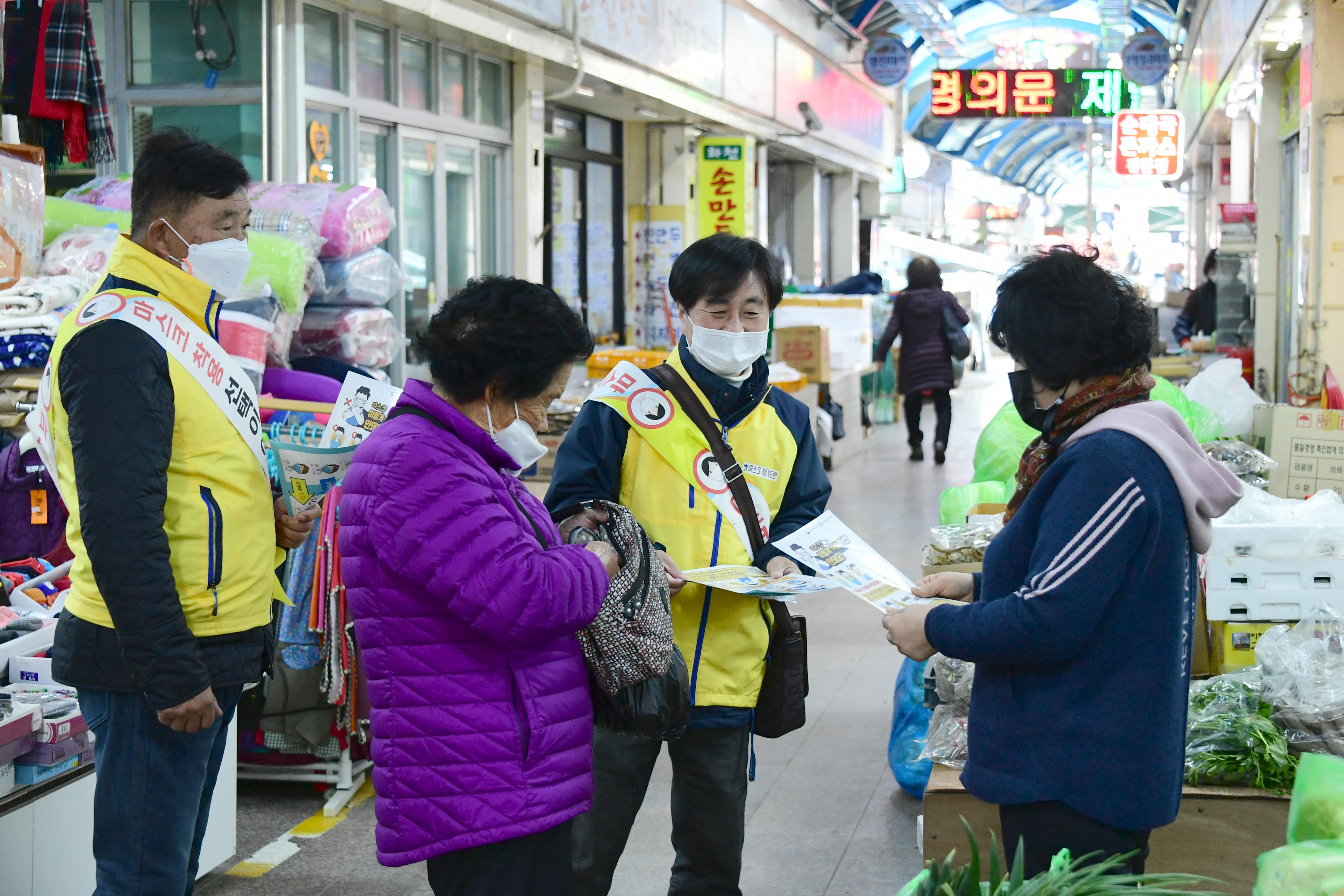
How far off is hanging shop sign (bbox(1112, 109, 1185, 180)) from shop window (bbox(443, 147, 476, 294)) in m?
10.7

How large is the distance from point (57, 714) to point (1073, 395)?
2390 mm

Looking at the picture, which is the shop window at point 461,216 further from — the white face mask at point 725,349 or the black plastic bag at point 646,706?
the black plastic bag at point 646,706

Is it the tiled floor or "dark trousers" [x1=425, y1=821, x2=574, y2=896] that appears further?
the tiled floor

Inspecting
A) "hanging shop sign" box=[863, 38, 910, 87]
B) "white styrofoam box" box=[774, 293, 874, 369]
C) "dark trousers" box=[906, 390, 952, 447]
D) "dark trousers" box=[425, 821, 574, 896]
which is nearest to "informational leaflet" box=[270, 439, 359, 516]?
"dark trousers" box=[425, 821, 574, 896]

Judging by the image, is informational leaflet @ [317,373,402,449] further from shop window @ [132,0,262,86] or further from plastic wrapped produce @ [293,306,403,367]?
shop window @ [132,0,262,86]

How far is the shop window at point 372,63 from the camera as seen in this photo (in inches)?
301

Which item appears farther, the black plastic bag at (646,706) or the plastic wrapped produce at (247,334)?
the plastic wrapped produce at (247,334)

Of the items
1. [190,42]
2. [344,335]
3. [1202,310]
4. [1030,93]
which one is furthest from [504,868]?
[1030,93]

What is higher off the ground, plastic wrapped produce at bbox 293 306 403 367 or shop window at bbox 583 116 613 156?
shop window at bbox 583 116 613 156

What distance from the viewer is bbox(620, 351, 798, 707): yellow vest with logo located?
2611mm

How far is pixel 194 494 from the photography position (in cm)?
227

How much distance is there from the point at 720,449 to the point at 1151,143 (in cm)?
1608

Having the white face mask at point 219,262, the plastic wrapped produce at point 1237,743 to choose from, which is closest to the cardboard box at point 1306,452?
the plastic wrapped produce at point 1237,743

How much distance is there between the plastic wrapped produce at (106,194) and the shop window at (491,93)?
4.08m
